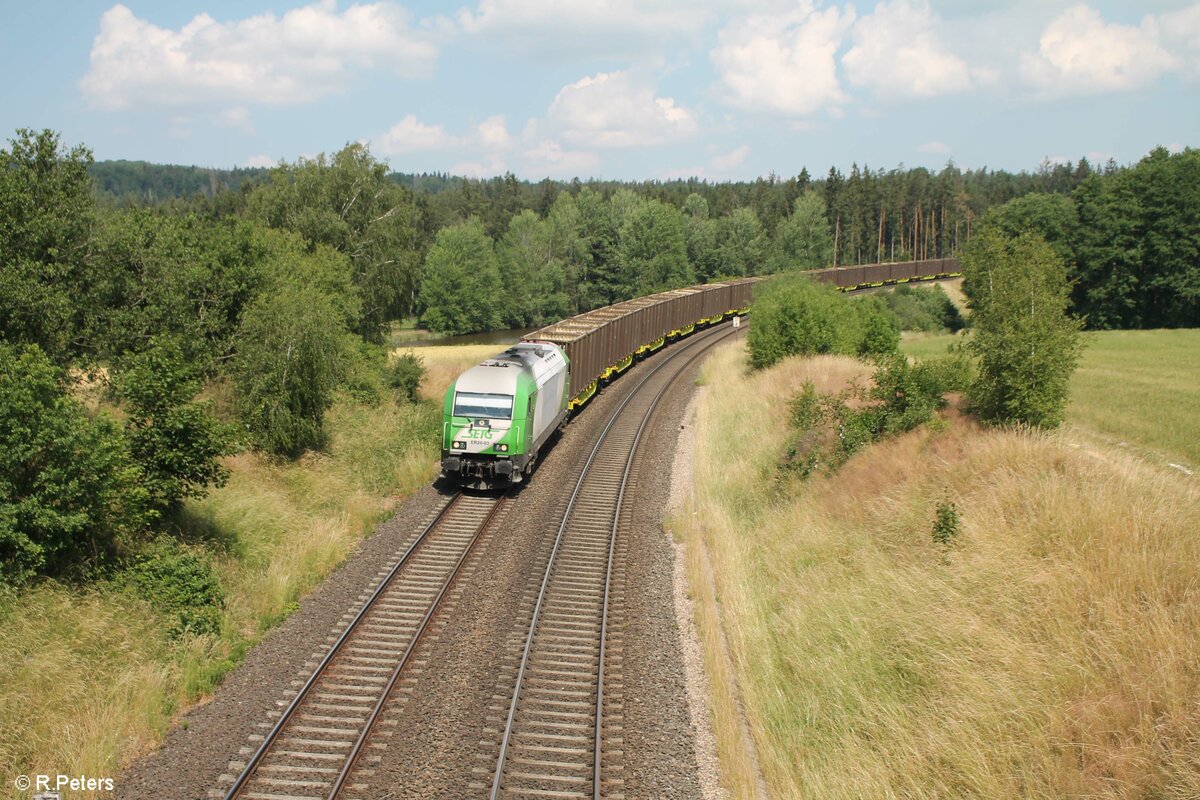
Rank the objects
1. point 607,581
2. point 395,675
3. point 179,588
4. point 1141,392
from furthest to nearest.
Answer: point 1141,392 < point 607,581 < point 179,588 < point 395,675

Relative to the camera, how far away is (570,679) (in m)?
12.4

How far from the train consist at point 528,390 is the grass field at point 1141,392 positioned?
49.3 ft

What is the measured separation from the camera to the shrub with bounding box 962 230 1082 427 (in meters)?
19.8

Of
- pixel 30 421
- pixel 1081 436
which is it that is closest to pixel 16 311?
pixel 30 421

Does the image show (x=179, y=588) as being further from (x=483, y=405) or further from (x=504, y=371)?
(x=504, y=371)

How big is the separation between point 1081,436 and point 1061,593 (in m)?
13.6

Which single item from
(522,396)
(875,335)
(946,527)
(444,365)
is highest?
(875,335)

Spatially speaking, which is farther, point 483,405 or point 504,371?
point 504,371

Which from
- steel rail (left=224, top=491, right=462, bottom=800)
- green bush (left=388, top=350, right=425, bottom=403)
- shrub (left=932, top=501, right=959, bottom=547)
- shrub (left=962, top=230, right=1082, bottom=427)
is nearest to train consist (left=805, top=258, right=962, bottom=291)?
green bush (left=388, top=350, right=425, bottom=403)

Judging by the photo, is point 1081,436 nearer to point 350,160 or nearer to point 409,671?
point 409,671

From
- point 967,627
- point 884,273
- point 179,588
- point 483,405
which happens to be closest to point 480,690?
point 179,588

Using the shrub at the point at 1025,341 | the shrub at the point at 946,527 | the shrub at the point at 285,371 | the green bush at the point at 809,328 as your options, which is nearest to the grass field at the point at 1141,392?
the shrub at the point at 1025,341

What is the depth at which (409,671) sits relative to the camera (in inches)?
488

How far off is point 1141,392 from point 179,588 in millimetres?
36524
